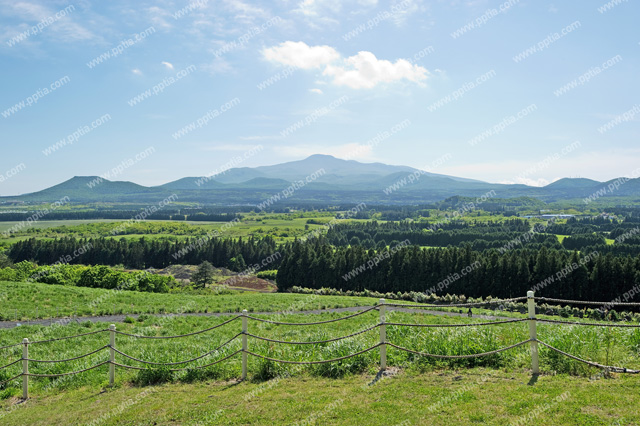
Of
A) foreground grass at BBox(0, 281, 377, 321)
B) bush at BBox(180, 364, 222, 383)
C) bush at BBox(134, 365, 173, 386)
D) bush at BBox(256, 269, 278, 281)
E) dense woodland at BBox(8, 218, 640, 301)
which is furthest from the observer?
bush at BBox(256, 269, 278, 281)

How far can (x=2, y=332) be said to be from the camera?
17766 millimetres

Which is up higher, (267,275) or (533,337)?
(533,337)

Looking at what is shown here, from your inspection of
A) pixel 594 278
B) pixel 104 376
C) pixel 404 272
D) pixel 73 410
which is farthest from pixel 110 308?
pixel 594 278

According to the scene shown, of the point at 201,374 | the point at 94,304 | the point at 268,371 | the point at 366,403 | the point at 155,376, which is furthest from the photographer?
the point at 94,304

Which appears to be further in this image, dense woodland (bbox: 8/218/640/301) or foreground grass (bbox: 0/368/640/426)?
dense woodland (bbox: 8/218/640/301)

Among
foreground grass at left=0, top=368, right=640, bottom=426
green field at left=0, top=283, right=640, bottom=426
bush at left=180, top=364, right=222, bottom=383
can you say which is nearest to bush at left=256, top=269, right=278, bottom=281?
green field at left=0, top=283, right=640, bottom=426

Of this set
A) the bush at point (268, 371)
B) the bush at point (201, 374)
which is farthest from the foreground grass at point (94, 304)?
the bush at point (268, 371)

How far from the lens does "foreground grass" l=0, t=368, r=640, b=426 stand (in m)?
5.87

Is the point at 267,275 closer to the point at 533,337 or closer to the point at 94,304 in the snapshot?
the point at 94,304

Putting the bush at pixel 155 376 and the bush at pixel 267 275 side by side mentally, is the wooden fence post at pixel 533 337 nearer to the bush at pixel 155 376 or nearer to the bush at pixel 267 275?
the bush at pixel 155 376

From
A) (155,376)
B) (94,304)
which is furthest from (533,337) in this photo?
(94,304)

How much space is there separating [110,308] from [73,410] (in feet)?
72.7

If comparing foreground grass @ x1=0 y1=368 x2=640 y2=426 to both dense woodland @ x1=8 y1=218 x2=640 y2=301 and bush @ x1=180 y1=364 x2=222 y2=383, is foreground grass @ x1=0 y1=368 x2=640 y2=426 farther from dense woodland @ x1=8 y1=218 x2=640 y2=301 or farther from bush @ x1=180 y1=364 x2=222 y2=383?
dense woodland @ x1=8 y1=218 x2=640 y2=301

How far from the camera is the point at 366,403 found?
6742 millimetres
